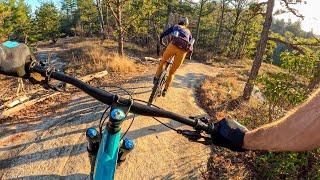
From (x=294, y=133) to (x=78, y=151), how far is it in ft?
21.2

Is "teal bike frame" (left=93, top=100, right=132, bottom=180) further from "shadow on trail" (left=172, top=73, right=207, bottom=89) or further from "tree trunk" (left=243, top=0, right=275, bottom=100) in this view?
"shadow on trail" (left=172, top=73, right=207, bottom=89)

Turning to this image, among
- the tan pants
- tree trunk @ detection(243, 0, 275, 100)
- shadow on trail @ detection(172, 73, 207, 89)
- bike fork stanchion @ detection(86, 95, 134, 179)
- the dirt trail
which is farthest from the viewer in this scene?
shadow on trail @ detection(172, 73, 207, 89)

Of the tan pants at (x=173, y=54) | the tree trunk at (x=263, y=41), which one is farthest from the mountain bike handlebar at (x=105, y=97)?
the tree trunk at (x=263, y=41)

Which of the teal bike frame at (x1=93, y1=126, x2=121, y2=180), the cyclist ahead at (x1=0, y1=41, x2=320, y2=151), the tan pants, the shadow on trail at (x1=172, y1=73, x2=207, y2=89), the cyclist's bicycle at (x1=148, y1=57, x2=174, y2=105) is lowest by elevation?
the shadow on trail at (x1=172, y1=73, x2=207, y2=89)

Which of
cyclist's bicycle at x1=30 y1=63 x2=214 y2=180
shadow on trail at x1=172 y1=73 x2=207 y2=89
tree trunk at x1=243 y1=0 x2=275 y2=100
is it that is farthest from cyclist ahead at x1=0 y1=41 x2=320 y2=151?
shadow on trail at x1=172 y1=73 x2=207 y2=89

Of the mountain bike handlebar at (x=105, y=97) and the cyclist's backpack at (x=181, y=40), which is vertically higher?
the mountain bike handlebar at (x=105, y=97)

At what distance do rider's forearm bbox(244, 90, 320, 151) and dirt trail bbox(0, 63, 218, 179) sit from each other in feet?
16.5

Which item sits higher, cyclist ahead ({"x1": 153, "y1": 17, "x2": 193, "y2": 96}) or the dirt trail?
cyclist ahead ({"x1": 153, "y1": 17, "x2": 193, "y2": 96})

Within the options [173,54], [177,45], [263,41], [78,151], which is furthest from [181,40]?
[263,41]

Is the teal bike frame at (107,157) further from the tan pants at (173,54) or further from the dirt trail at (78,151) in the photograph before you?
the tan pants at (173,54)

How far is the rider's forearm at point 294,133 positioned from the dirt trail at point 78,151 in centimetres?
503

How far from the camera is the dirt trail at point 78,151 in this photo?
7.09 metres

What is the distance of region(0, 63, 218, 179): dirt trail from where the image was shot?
279 inches

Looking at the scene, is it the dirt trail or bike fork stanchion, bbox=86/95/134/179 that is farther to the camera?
the dirt trail
